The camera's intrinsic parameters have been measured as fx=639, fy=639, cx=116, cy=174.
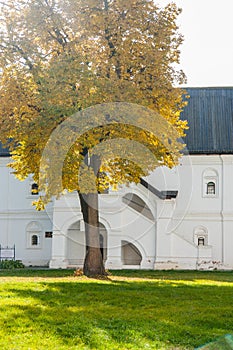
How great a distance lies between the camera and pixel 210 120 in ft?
109

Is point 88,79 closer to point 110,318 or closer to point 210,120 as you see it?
point 110,318

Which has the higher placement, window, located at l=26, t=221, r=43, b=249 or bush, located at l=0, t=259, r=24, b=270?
window, located at l=26, t=221, r=43, b=249

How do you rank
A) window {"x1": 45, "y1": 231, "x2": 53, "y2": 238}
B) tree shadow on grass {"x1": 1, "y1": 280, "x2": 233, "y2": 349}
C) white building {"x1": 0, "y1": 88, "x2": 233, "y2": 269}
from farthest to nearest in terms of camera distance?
window {"x1": 45, "y1": 231, "x2": 53, "y2": 238}
white building {"x1": 0, "y1": 88, "x2": 233, "y2": 269}
tree shadow on grass {"x1": 1, "y1": 280, "x2": 233, "y2": 349}

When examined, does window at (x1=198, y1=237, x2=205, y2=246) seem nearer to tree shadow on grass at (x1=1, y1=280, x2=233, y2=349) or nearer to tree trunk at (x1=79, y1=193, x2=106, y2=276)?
tree trunk at (x1=79, y1=193, x2=106, y2=276)

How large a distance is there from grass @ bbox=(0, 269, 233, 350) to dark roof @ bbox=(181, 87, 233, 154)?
1836 centimetres

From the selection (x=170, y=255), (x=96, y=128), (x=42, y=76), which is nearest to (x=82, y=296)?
(x=96, y=128)

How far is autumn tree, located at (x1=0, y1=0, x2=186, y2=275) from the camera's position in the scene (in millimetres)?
17547

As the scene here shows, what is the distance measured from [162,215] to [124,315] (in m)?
19.6

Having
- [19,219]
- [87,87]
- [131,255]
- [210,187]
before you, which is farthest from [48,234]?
[87,87]

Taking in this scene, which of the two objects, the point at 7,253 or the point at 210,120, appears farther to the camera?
the point at 210,120

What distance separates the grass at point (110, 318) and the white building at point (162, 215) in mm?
15758

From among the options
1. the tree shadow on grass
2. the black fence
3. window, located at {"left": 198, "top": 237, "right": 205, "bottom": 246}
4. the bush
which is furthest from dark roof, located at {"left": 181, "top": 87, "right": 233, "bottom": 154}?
the tree shadow on grass

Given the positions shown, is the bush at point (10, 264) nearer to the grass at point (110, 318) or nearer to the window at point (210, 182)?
the window at point (210, 182)

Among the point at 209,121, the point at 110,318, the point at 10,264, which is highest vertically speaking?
the point at 209,121
